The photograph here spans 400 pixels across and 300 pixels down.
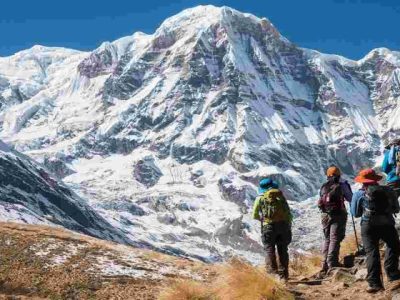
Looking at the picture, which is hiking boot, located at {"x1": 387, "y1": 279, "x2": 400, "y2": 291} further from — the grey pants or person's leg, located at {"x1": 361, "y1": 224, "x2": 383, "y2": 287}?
the grey pants

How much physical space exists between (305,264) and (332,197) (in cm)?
382

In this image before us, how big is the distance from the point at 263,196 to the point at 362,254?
3.10 meters

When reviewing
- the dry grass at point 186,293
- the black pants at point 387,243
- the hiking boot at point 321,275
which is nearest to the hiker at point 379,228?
the black pants at point 387,243

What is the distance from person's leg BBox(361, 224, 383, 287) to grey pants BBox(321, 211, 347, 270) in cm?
351

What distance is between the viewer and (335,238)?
59.7 ft

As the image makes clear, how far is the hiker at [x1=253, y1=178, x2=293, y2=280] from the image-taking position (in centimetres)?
1783

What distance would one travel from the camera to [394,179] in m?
17.9

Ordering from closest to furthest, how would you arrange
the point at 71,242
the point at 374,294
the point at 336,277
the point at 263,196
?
the point at 374,294, the point at 336,277, the point at 263,196, the point at 71,242

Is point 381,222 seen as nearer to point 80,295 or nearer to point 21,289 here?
point 80,295

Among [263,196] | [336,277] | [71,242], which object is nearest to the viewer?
[336,277]

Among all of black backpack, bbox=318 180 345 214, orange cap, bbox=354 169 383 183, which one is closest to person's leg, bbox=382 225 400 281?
orange cap, bbox=354 169 383 183

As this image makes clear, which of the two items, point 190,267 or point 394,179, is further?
point 190,267

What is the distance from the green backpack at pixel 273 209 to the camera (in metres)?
17.9

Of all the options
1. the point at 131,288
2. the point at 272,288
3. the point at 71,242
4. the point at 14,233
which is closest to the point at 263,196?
the point at 272,288
